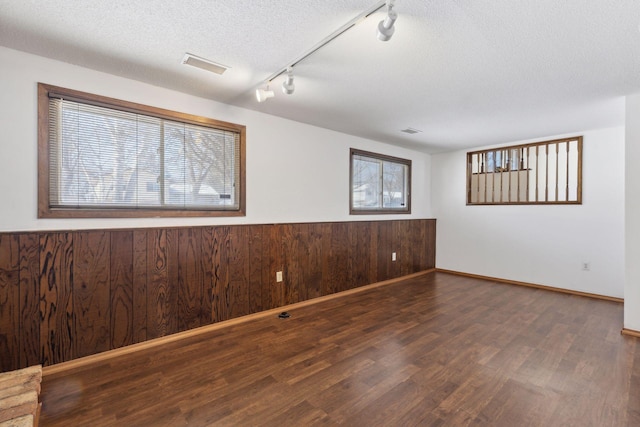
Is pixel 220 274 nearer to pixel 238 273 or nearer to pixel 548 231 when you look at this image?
pixel 238 273

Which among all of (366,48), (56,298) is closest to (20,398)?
(56,298)

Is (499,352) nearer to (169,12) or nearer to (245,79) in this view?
(245,79)

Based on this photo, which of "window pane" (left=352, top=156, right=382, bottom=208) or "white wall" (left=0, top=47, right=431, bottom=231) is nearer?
"white wall" (left=0, top=47, right=431, bottom=231)

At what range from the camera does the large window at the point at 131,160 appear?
225 cm

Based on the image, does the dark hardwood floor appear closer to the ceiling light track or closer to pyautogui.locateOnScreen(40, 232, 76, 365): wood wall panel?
pyautogui.locateOnScreen(40, 232, 76, 365): wood wall panel

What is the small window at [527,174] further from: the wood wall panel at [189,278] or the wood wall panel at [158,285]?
the wood wall panel at [158,285]

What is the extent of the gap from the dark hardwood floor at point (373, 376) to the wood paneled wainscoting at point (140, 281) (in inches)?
8.8

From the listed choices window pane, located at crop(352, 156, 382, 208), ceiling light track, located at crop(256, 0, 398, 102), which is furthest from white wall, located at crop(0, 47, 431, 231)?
ceiling light track, located at crop(256, 0, 398, 102)

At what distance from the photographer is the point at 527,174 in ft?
15.6

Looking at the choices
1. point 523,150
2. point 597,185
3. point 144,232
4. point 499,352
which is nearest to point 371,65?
point 144,232

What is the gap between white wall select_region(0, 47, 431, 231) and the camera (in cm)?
208

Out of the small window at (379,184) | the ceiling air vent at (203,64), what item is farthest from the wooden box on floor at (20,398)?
the small window at (379,184)

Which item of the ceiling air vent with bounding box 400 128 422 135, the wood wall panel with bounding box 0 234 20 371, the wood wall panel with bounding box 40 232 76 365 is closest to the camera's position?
the wood wall panel with bounding box 0 234 20 371

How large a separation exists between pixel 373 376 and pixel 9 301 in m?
2.64
